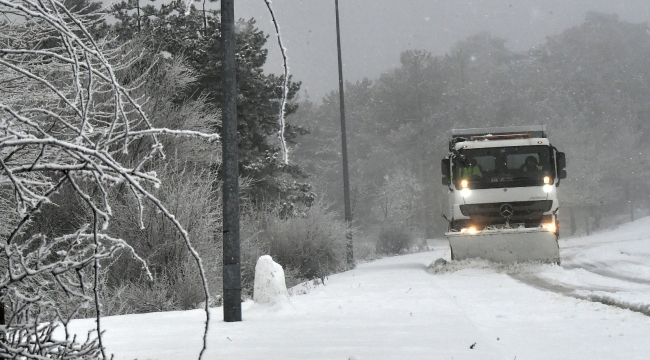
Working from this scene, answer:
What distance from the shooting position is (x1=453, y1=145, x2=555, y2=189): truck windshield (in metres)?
17.8

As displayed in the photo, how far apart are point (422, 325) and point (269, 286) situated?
263cm

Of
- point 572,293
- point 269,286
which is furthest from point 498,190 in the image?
point 269,286

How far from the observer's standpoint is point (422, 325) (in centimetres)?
840

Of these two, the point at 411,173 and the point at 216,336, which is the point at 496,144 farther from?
the point at 411,173

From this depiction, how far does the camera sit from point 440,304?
10367mm

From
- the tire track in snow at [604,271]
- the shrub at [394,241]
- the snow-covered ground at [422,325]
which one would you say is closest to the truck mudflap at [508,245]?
the tire track in snow at [604,271]

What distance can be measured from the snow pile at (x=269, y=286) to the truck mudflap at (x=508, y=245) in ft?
24.5

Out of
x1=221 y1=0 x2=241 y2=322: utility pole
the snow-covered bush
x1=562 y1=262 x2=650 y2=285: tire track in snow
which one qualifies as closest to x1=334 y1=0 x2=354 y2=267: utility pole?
the snow-covered bush

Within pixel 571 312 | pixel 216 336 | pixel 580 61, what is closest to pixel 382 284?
pixel 571 312

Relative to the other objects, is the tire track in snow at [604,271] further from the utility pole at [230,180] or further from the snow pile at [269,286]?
the utility pole at [230,180]

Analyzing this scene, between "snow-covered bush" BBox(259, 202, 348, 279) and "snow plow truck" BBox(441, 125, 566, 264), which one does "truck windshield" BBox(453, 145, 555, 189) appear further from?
"snow-covered bush" BBox(259, 202, 348, 279)

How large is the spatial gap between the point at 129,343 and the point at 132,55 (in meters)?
16.2

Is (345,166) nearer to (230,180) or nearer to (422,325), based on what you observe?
(230,180)

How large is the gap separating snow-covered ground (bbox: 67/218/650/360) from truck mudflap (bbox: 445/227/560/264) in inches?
83.1
